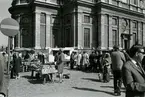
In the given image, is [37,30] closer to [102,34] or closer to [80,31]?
[80,31]

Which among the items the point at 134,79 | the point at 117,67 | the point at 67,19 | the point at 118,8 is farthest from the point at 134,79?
the point at 118,8

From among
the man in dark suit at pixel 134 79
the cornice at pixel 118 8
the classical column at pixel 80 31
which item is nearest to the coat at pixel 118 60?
the man in dark suit at pixel 134 79

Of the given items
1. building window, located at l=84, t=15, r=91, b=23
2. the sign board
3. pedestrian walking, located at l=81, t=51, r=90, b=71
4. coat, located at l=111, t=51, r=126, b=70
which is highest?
building window, located at l=84, t=15, r=91, b=23

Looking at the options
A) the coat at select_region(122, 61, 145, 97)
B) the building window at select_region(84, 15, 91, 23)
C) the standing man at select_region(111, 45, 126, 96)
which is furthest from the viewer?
the building window at select_region(84, 15, 91, 23)

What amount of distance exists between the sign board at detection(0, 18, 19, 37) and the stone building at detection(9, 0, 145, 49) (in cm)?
2288

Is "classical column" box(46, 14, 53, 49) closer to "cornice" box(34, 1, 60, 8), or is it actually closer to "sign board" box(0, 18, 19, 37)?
"cornice" box(34, 1, 60, 8)

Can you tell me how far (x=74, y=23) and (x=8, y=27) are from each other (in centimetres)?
2345

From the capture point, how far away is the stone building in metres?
29.9

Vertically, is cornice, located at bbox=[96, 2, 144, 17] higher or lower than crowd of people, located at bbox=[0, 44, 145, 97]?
higher

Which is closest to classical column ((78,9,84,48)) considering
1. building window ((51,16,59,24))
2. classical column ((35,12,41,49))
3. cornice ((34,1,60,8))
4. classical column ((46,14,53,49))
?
building window ((51,16,59,24))

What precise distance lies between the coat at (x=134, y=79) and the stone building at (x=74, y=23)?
26.1 metres

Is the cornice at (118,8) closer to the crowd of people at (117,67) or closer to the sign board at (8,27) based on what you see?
the crowd of people at (117,67)

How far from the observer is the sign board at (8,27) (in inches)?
242

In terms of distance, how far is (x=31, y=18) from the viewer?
32.2 meters
